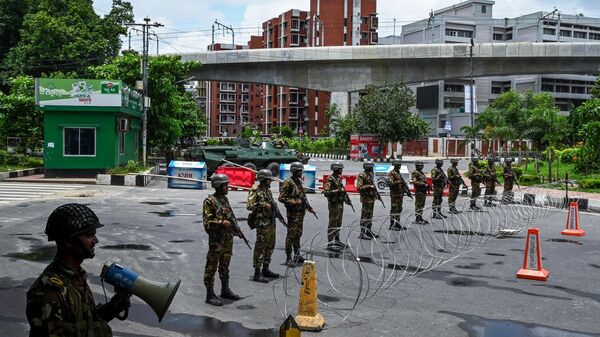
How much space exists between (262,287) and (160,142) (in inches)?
1344

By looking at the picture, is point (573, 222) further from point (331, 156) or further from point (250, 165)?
point (331, 156)

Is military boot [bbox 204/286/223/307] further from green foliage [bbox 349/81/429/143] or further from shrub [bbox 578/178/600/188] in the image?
green foliage [bbox 349/81/429/143]

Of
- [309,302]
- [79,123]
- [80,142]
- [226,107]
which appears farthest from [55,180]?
[226,107]

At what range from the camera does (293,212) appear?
1088cm

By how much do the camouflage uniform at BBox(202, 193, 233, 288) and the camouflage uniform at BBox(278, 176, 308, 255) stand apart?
98.8 inches

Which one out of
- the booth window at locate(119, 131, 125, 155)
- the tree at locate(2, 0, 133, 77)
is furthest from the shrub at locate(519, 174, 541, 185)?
the tree at locate(2, 0, 133, 77)

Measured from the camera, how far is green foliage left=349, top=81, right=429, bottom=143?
5397 cm

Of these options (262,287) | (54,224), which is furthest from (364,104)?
(54,224)

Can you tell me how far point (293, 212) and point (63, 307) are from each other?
7.95 metres

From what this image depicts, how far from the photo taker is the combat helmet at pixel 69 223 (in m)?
3.08

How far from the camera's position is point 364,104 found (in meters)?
55.8

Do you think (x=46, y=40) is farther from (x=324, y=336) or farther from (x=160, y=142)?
(x=324, y=336)

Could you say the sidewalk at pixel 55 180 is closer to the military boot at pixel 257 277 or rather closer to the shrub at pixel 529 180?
the military boot at pixel 257 277

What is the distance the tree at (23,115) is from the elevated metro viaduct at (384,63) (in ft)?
57.7
